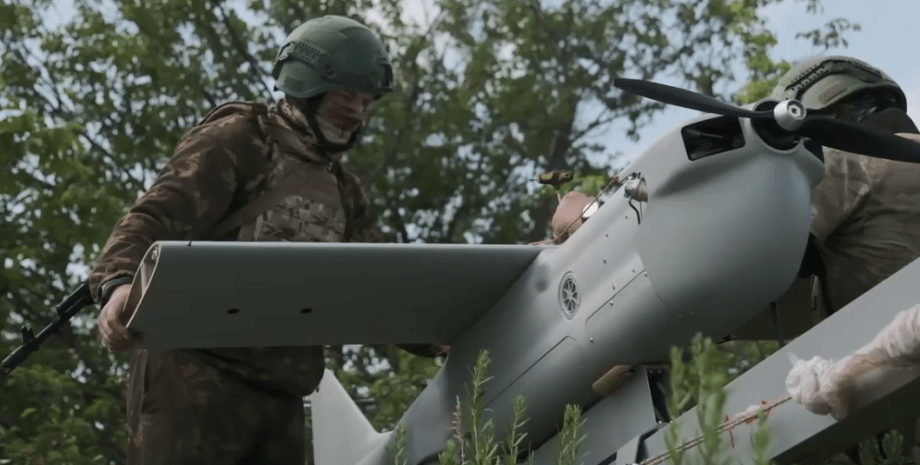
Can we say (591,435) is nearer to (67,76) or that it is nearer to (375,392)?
(375,392)

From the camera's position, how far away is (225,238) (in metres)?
4.85

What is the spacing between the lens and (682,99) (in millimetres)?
3924

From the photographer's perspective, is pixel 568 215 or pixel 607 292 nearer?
pixel 607 292

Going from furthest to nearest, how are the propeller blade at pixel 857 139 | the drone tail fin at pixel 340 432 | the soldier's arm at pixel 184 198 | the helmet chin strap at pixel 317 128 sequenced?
the drone tail fin at pixel 340 432, the helmet chin strap at pixel 317 128, the soldier's arm at pixel 184 198, the propeller blade at pixel 857 139

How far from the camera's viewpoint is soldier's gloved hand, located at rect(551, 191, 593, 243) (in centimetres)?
462

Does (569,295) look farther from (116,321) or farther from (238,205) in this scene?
(116,321)

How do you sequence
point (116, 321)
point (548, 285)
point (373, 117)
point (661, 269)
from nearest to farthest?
point (661, 269), point (116, 321), point (548, 285), point (373, 117)

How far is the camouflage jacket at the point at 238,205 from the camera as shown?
4.57 meters

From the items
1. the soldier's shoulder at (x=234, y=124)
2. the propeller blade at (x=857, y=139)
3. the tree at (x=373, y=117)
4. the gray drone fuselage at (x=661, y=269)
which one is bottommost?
the gray drone fuselage at (x=661, y=269)

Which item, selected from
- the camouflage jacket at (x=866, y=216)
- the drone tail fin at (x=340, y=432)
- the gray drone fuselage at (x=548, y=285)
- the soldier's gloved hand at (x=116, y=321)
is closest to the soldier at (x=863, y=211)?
the camouflage jacket at (x=866, y=216)

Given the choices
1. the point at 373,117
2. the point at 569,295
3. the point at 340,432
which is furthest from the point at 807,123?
the point at 373,117

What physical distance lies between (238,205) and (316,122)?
0.50 m

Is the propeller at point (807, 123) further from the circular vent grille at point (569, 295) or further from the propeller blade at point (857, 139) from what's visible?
the circular vent grille at point (569, 295)

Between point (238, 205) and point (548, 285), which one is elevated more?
point (238, 205)
